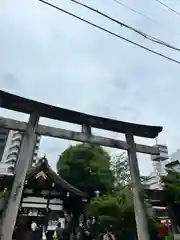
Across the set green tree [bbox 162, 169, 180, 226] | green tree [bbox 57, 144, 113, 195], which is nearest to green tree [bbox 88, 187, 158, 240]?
green tree [bbox 162, 169, 180, 226]

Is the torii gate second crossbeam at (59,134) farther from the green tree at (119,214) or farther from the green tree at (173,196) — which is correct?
the green tree at (119,214)

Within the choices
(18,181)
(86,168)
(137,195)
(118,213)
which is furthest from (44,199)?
(18,181)

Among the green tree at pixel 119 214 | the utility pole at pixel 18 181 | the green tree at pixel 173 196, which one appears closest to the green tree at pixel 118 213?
the green tree at pixel 119 214

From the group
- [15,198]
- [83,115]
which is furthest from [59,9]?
[15,198]

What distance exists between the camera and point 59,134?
7.24 metres

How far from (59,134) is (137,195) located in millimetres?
3075

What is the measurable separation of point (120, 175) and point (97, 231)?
1075cm

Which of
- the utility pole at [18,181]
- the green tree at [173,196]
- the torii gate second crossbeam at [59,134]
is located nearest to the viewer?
the utility pole at [18,181]

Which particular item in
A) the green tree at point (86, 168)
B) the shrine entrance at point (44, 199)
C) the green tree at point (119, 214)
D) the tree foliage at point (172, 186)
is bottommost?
the green tree at point (119, 214)

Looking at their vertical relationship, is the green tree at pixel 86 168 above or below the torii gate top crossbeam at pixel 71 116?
above

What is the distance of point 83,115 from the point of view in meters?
7.83

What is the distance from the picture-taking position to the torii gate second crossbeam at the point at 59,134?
6122 millimetres

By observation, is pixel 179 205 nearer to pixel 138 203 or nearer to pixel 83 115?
pixel 138 203

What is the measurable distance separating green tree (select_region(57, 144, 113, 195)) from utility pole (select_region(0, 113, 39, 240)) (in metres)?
10.4
